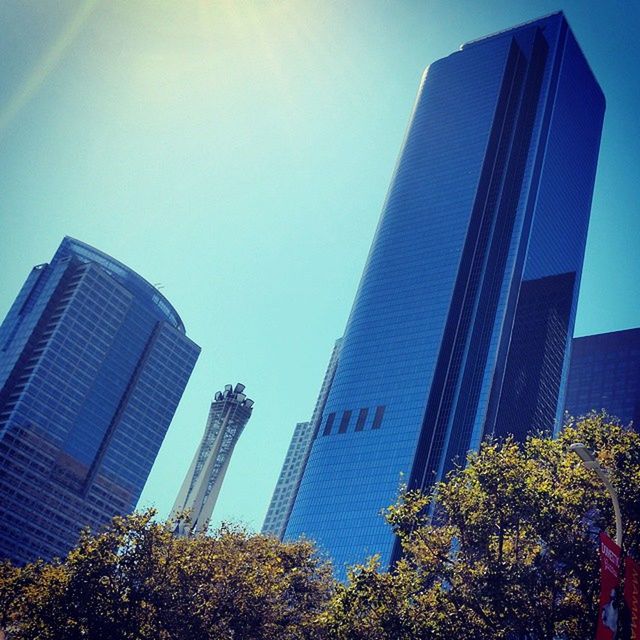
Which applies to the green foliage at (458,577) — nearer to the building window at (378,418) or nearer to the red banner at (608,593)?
the red banner at (608,593)

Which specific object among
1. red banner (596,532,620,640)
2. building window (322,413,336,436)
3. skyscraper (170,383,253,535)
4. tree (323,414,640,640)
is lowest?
red banner (596,532,620,640)

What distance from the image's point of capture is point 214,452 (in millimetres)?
127438

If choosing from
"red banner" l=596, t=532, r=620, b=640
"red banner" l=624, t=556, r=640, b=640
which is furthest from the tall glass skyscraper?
"red banner" l=596, t=532, r=620, b=640

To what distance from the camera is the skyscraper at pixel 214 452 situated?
410ft

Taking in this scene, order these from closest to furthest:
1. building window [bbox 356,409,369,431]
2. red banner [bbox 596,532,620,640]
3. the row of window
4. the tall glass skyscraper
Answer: red banner [bbox 596,532,620,640] < the tall glass skyscraper < the row of window < building window [bbox 356,409,369,431]

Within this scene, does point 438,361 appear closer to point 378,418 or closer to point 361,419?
point 378,418

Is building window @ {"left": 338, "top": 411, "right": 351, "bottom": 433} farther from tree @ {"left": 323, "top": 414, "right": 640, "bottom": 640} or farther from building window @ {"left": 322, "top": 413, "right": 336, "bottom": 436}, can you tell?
tree @ {"left": 323, "top": 414, "right": 640, "bottom": 640}

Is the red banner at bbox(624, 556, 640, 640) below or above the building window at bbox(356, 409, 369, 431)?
below

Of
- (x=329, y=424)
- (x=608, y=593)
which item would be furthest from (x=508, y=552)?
(x=329, y=424)

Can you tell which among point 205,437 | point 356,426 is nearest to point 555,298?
point 356,426

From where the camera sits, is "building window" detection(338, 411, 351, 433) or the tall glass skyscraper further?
"building window" detection(338, 411, 351, 433)

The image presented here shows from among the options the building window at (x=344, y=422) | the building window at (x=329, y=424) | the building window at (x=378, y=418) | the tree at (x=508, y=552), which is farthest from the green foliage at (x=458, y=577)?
the building window at (x=329, y=424)

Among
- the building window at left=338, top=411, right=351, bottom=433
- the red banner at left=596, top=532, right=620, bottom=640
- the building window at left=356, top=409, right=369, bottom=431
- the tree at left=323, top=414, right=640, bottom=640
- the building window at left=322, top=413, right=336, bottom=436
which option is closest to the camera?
the red banner at left=596, top=532, right=620, bottom=640

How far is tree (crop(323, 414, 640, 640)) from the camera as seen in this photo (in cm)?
3169
